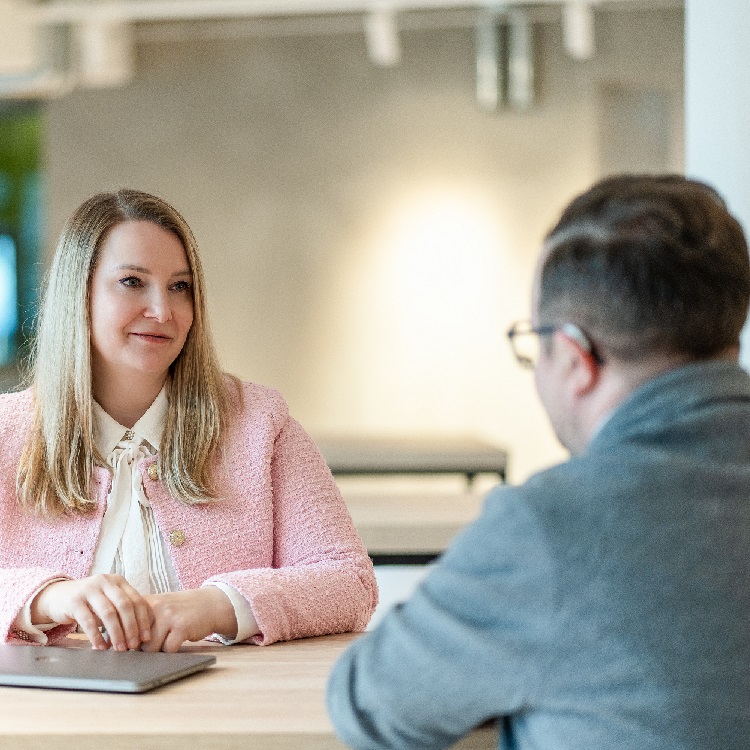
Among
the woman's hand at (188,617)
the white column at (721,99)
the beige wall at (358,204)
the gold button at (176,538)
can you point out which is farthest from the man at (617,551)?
the beige wall at (358,204)

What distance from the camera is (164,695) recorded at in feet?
4.63

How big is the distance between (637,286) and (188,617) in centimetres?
84

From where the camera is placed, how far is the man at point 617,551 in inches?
41.3

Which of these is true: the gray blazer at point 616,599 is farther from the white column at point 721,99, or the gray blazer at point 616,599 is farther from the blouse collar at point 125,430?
the white column at point 721,99

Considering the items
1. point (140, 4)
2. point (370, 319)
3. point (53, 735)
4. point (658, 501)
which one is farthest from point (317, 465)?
point (370, 319)

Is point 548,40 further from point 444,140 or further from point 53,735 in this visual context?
point 53,735

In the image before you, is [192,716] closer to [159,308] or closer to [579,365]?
[579,365]

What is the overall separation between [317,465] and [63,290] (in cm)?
53

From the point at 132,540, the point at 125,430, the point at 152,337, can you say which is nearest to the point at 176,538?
the point at 132,540

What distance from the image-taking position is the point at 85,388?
2.01 m

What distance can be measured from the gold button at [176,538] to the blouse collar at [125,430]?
18 centimetres

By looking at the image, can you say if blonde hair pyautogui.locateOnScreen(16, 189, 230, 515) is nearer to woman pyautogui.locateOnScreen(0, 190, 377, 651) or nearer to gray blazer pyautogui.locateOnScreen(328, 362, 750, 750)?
woman pyautogui.locateOnScreen(0, 190, 377, 651)

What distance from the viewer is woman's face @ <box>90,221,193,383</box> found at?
2002 mm

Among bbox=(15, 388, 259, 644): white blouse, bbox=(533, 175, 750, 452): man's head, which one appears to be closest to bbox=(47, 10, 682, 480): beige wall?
bbox=(15, 388, 259, 644): white blouse
